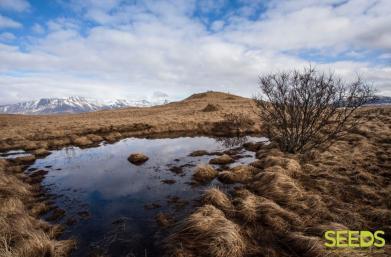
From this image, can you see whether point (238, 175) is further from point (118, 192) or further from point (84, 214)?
point (84, 214)

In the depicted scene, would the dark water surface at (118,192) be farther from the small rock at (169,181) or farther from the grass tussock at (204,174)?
the grass tussock at (204,174)

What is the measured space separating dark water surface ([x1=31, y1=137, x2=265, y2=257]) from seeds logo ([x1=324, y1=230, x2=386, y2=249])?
15.2ft

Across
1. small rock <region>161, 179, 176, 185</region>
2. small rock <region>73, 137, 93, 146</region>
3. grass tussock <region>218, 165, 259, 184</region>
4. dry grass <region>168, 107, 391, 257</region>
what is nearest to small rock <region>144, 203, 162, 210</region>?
dry grass <region>168, 107, 391, 257</region>

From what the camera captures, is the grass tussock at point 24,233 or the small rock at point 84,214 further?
the small rock at point 84,214

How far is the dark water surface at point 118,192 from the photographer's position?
6781 millimetres

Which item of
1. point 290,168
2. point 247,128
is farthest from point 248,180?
point 247,128

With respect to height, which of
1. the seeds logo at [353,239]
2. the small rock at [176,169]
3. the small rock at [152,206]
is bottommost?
the small rock at [152,206]

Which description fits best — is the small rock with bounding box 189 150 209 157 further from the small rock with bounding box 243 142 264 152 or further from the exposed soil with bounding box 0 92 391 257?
the exposed soil with bounding box 0 92 391 257

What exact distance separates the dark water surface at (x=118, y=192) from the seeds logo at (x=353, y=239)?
15.2 ft

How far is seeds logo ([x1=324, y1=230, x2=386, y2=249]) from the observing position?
536 centimetres

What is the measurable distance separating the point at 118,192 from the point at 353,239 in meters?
9.06

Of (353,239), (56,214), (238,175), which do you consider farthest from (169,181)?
(353,239)

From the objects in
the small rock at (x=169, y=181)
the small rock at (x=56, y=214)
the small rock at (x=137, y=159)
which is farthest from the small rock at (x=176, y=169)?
the small rock at (x=56, y=214)

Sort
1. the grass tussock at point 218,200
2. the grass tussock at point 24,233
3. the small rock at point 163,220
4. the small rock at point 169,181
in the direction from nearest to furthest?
the grass tussock at point 24,233 → the small rock at point 163,220 → the grass tussock at point 218,200 → the small rock at point 169,181
